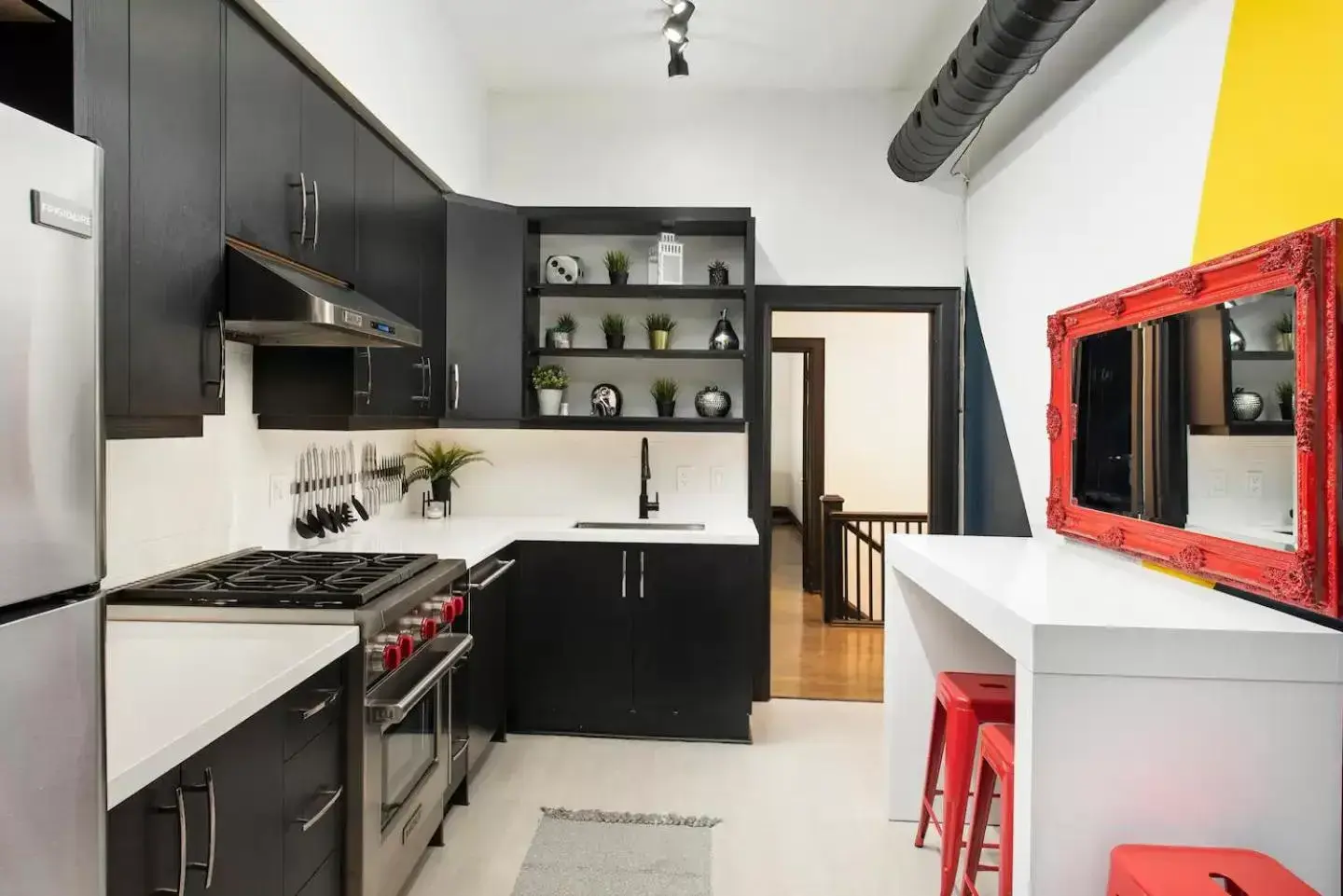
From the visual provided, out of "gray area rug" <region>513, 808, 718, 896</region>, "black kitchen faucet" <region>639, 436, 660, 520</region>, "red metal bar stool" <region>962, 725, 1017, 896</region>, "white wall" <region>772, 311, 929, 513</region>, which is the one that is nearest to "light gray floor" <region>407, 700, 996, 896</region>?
"gray area rug" <region>513, 808, 718, 896</region>

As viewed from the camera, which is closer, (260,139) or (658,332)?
(260,139)

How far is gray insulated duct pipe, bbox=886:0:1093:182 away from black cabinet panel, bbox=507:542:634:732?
7.28 ft

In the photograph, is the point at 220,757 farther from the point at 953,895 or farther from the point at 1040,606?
the point at 953,895

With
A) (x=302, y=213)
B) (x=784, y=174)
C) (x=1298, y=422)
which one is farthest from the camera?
(x=784, y=174)

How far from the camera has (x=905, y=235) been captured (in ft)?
13.4

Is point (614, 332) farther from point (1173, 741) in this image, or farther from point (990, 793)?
point (1173, 741)

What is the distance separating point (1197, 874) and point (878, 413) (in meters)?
5.35

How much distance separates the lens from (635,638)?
348cm

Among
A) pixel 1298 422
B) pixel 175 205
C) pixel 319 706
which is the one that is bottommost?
pixel 319 706

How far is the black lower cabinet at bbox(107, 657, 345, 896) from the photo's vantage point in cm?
116

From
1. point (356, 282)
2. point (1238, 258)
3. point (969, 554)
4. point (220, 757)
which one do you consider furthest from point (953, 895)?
point (356, 282)

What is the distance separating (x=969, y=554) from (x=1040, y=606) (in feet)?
2.50

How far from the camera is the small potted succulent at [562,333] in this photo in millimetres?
3904

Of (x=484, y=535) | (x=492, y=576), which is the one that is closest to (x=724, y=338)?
(x=484, y=535)
